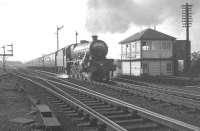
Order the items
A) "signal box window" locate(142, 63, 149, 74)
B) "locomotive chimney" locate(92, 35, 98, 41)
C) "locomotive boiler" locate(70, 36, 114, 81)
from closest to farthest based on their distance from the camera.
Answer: "locomotive boiler" locate(70, 36, 114, 81)
"locomotive chimney" locate(92, 35, 98, 41)
"signal box window" locate(142, 63, 149, 74)

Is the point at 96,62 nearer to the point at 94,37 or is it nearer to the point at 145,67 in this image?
Answer: the point at 94,37

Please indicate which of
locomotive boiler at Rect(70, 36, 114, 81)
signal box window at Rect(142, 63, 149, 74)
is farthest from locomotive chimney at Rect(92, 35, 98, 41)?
signal box window at Rect(142, 63, 149, 74)

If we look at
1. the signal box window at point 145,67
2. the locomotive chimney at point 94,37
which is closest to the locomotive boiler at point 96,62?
the locomotive chimney at point 94,37

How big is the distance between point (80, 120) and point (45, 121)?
1.23m

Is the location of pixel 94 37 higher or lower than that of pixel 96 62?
higher

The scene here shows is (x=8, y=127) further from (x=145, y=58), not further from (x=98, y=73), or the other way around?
(x=145, y=58)

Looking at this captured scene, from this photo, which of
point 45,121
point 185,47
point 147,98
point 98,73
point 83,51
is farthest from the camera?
point 185,47

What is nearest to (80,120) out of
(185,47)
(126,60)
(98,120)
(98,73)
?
(98,120)

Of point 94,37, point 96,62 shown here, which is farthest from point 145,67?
point 96,62

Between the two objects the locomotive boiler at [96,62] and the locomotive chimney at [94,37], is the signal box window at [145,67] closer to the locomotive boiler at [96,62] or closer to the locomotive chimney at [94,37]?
the locomotive boiler at [96,62]

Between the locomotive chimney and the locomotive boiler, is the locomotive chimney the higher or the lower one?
the higher one

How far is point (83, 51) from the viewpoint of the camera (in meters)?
23.0

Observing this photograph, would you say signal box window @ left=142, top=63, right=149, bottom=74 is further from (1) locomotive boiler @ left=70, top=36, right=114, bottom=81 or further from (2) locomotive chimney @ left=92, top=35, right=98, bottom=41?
(2) locomotive chimney @ left=92, top=35, right=98, bottom=41

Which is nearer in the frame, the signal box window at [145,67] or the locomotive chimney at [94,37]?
the locomotive chimney at [94,37]
